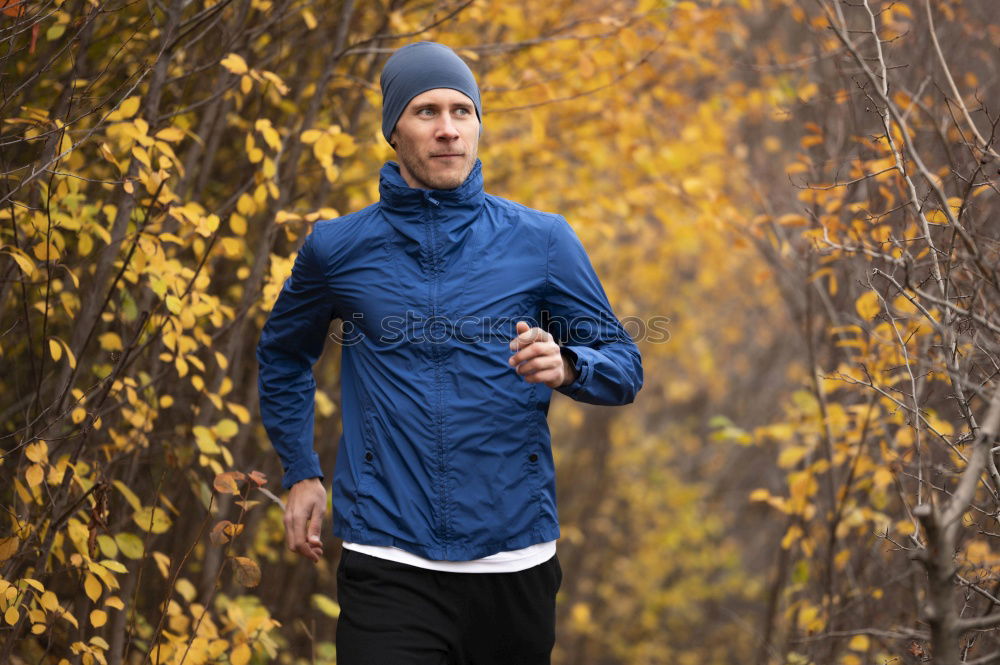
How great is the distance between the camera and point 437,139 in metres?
2.65

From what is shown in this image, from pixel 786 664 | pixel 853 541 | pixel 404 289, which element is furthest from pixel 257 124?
pixel 853 541

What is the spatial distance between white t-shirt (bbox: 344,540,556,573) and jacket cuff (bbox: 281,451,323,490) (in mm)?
334

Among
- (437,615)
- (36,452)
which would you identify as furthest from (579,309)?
(36,452)

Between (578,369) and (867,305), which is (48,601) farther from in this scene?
A: (867,305)

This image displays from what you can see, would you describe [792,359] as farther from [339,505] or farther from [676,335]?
[339,505]

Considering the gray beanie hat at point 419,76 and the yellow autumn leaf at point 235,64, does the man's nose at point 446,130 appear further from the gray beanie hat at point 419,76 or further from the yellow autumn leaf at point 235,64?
the yellow autumn leaf at point 235,64

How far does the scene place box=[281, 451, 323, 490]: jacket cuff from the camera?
2.85 m

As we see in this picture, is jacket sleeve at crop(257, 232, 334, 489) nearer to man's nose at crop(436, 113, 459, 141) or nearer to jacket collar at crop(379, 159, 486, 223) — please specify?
jacket collar at crop(379, 159, 486, 223)

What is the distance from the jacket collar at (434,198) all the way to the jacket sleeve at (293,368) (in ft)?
1.10

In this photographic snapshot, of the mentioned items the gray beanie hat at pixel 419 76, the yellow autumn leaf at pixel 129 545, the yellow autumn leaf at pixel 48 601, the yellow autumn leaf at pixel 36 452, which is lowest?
the yellow autumn leaf at pixel 48 601

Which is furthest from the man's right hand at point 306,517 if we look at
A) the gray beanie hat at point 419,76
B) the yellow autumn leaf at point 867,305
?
the yellow autumn leaf at point 867,305

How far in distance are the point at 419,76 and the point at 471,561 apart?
1.28 m

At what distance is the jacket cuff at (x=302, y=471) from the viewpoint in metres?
2.85

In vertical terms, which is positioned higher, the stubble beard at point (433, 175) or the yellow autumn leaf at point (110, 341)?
the stubble beard at point (433, 175)
